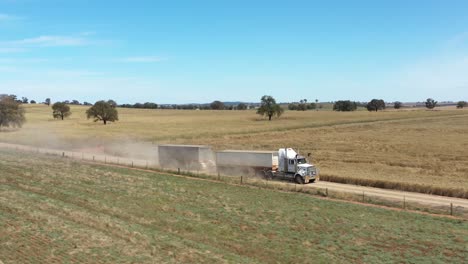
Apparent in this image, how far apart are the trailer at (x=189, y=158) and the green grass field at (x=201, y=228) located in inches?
480

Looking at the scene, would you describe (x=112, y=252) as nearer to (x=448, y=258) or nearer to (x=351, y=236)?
(x=351, y=236)

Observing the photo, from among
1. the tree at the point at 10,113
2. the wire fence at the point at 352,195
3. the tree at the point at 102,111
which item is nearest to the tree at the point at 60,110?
the tree at the point at 102,111

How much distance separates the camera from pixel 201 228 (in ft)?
69.5

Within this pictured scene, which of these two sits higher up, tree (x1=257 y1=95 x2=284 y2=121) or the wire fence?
tree (x1=257 y1=95 x2=284 y2=121)

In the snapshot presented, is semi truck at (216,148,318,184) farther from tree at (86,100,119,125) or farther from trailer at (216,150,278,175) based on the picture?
tree at (86,100,119,125)

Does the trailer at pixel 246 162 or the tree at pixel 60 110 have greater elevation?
the tree at pixel 60 110

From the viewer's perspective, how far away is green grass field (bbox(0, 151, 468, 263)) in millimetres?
17031

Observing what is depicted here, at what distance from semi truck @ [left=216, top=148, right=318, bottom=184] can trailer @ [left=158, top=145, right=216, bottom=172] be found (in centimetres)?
154

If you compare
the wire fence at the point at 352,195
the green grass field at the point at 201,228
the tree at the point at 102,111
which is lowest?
the wire fence at the point at 352,195

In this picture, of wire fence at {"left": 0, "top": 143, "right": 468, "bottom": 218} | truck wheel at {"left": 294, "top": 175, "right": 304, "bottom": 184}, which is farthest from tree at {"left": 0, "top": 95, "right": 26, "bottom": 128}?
truck wheel at {"left": 294, "top": 175, "right": 304, "bottom": 184}

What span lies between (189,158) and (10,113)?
6979 centimetres

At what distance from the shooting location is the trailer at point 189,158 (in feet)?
146

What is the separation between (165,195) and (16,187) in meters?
10.0

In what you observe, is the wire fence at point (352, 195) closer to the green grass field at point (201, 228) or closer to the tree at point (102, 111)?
the green grass field at point (201, 228)
